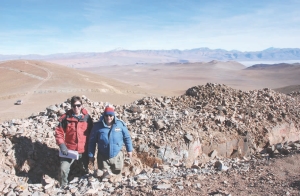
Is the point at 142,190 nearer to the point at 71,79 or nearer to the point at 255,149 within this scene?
the point at 255,149

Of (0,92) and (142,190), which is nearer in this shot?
(142,190)

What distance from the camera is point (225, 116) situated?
820 centimetres

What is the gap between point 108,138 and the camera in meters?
4.68

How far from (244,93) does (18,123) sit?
780cm

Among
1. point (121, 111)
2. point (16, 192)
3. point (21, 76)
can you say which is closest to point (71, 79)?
point (21, 76)

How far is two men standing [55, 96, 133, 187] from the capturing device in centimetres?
468

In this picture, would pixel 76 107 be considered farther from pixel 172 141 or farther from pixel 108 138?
pixel 172 141

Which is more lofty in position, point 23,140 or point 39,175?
point 23,140

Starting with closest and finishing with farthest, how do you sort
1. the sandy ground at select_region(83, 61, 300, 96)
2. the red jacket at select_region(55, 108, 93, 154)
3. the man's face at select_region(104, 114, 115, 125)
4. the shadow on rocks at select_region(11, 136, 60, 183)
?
the man's face at select_region(104, 114, 115, 125) < the red jacket at select_region(55, 108, 93, 154) < the shadow on rocks at select_region(11, 136, 60, 183) < the sandy ground at select_region(83, 61, 300, 96)

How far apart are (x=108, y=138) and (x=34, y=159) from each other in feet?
8.00

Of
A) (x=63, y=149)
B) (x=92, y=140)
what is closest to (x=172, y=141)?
(x=92, y=140)

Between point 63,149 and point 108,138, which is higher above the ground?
point 108,138

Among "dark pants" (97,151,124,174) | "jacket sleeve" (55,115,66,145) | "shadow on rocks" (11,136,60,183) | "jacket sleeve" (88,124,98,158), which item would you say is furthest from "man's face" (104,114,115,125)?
"shadow on rocks" (11,136,60,183)

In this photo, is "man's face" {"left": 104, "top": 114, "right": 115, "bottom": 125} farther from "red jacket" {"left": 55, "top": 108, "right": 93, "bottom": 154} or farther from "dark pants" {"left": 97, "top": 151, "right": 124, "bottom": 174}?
"dark pants" {"left": 97, "top": 151, "right": 124, "bottom": 174}
